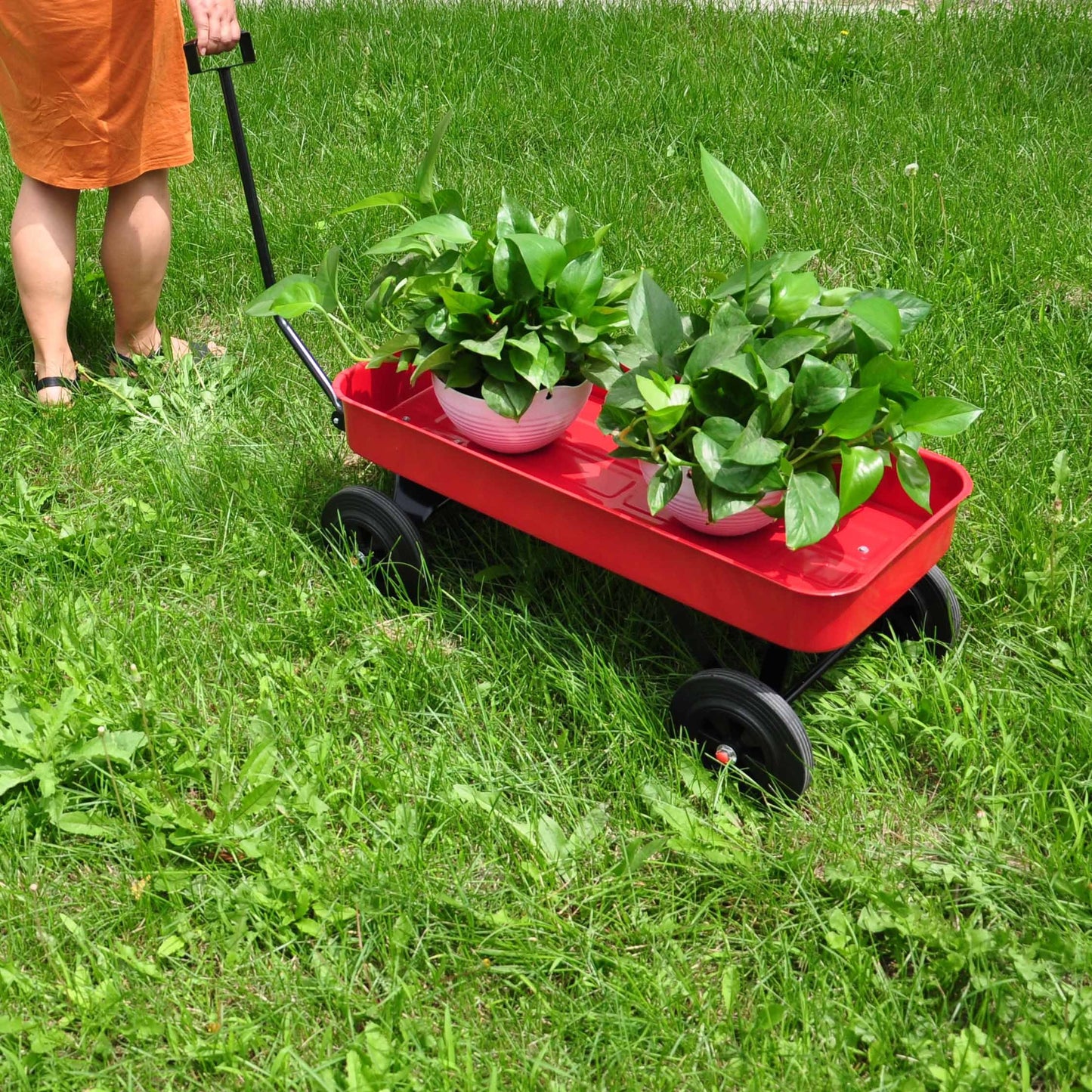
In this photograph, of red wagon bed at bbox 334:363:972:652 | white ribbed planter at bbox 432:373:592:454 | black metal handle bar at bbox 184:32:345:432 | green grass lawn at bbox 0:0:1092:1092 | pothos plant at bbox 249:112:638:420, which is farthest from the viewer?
black metal handle bar at bbox 184:32:345:432

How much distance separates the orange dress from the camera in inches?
116

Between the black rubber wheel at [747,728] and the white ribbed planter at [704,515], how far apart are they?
26 cm

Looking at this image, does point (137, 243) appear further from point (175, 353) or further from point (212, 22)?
point (212, 22)

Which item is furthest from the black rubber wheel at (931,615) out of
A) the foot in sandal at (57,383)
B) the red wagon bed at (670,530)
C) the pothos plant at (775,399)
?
the foot in sandal at (57,383)

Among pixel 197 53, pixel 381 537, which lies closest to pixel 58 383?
pixel 197 53

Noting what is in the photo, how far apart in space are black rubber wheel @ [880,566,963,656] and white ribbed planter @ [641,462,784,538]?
0.38 meters

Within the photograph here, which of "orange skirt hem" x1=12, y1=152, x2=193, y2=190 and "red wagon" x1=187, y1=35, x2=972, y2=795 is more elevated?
"orange skirt hem" x1=12, y1=152, x2=193, y2=190

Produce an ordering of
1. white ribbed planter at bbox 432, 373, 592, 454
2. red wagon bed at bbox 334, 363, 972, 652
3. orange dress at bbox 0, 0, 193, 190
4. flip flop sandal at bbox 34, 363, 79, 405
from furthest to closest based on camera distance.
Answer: flip flop sandal at bbox 34, 363, 79, 405 → orange dress at bbox 0, 0, 193, 190 → white ribbed planter at bbox 432, 373, 592, 454 → red wagon bed at bbox 334, 363, 972, 652

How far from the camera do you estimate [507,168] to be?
4.32 meters

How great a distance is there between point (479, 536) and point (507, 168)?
76.5 inches

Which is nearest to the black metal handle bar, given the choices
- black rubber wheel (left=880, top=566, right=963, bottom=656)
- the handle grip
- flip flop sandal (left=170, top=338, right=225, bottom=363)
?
the handle grip

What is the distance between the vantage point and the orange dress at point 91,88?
2.95m

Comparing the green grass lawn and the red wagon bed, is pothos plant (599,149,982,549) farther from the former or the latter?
the green grass lawn

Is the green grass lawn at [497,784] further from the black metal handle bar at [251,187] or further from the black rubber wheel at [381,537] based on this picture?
the black metal handle bar at [251,187]
